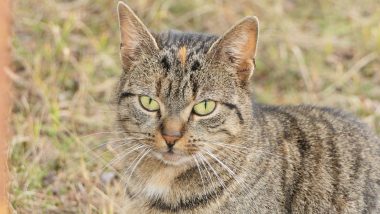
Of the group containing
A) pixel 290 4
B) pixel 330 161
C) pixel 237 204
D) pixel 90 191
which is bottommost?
pixel 90 191

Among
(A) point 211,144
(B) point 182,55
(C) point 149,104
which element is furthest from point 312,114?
(C) point 149,104

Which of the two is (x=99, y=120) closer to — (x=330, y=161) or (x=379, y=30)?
(x=330, y=161)

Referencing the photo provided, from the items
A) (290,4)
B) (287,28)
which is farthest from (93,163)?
(290,4)

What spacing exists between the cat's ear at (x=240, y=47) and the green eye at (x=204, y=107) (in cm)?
26

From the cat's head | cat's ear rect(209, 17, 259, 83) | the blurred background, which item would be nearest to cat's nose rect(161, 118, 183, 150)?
the cat's head

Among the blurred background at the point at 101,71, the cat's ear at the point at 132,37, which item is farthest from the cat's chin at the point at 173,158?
the blurred background at the point at 101,71

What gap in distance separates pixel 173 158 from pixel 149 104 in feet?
1.07

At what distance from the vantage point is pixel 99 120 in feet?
19.5

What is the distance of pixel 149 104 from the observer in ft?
12.7

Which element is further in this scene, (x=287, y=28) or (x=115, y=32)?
(x=287, y=28)

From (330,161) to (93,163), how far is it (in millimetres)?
1946

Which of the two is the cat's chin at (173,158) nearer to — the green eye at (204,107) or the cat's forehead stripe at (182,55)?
the green eye at (204,107)

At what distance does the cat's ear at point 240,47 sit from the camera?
3943mm

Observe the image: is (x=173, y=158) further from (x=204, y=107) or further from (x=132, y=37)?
(x=132, y=37)
